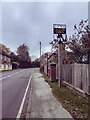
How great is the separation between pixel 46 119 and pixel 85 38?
56.8ft

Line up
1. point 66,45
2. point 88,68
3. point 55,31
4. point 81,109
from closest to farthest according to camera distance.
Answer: point 81,109, point 88,68, point 55,31, point 66,45

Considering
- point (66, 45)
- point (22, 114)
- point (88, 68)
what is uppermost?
point (66, 45)

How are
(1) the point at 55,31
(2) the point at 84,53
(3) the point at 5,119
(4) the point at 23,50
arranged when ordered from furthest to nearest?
(4) the point at 23,50
(2) the point at 84,53
(1) the point at 55,31
(3) the point at 5,119

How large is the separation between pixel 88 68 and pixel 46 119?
173 inches

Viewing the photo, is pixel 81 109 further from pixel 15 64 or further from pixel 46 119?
pixel 15 64

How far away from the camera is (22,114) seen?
10.6 m

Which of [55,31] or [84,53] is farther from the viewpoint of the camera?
[84,53]

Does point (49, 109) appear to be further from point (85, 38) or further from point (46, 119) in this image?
point (85, 38)

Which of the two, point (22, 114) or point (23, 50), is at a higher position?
point (23, 50)

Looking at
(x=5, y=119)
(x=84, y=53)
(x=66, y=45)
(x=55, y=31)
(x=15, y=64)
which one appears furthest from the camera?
(x=15, y=64)

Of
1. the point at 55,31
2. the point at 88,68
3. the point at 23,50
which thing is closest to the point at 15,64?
the point at 23,50

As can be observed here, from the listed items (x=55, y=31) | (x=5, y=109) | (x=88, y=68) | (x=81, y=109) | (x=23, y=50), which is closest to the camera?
(x=81, y=109)

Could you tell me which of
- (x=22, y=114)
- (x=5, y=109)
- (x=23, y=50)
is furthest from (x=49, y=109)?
(x=23, y=50)

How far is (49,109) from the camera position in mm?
10844
